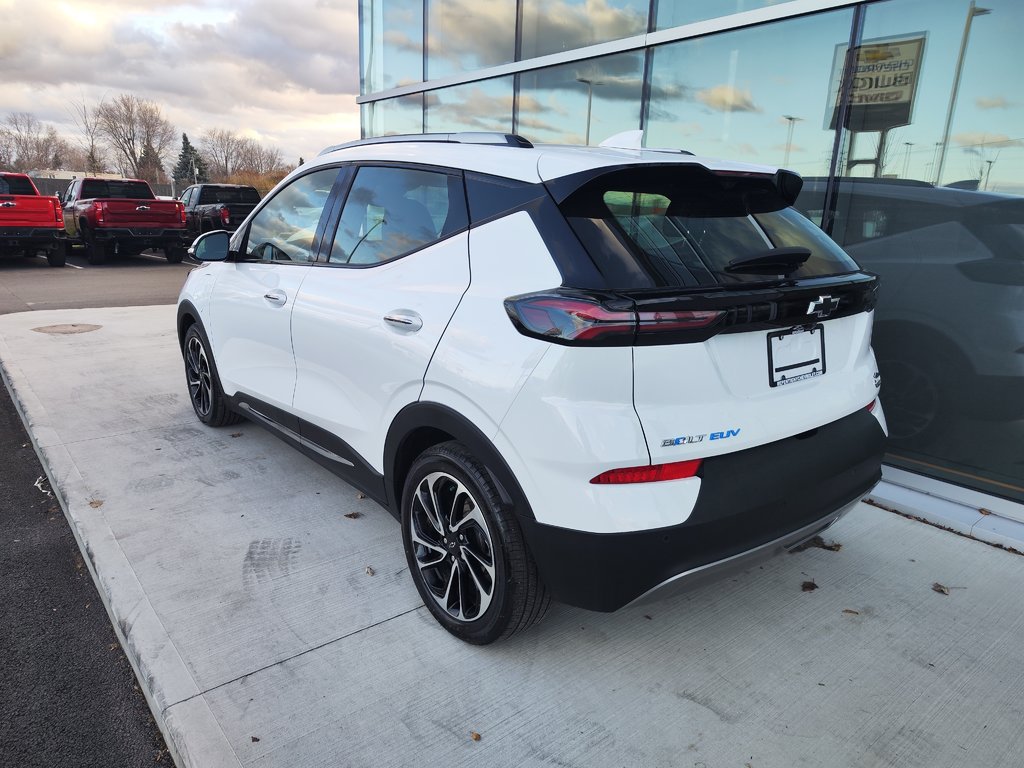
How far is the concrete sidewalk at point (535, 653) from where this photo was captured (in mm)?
2176

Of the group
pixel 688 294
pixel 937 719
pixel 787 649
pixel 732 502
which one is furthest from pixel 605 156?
pixel 937 719

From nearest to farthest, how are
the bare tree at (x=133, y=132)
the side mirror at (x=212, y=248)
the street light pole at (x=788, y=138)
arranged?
the side mirror at (x=212, y=248)
the street light pole at (x=788, y=138)
the bare tree at (x=133, y=132)

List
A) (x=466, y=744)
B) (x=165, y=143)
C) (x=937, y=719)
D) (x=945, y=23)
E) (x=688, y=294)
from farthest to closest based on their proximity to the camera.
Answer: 1. (x=165, y=143)
2. (x=945, y=23)
3. (x=937, y=719)
4. (x=466, y=744)
5. (x=688, y=294)

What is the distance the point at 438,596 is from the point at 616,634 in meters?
0.73

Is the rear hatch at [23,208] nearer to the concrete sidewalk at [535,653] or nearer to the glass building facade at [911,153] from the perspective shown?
the concrete sidewalk at [535,653]

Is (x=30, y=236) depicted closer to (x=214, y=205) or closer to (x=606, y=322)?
(x=214, y=205)

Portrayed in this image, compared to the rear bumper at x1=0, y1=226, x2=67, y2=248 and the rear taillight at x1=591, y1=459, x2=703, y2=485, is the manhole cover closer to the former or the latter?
the rear bumper at x1=0, y1=226, x2=67, y2=248

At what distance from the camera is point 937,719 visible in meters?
2.31

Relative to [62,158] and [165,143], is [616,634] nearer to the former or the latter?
[165,143]

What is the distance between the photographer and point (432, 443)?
2.69m

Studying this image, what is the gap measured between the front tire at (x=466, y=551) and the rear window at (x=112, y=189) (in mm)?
17664

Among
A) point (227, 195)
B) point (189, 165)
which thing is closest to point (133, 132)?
point (189, 165)

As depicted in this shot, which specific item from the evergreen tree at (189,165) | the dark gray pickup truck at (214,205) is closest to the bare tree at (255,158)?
the evergreen tree at (189,165)

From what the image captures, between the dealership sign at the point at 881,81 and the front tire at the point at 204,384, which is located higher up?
the dealership sign at the point at 881,81
